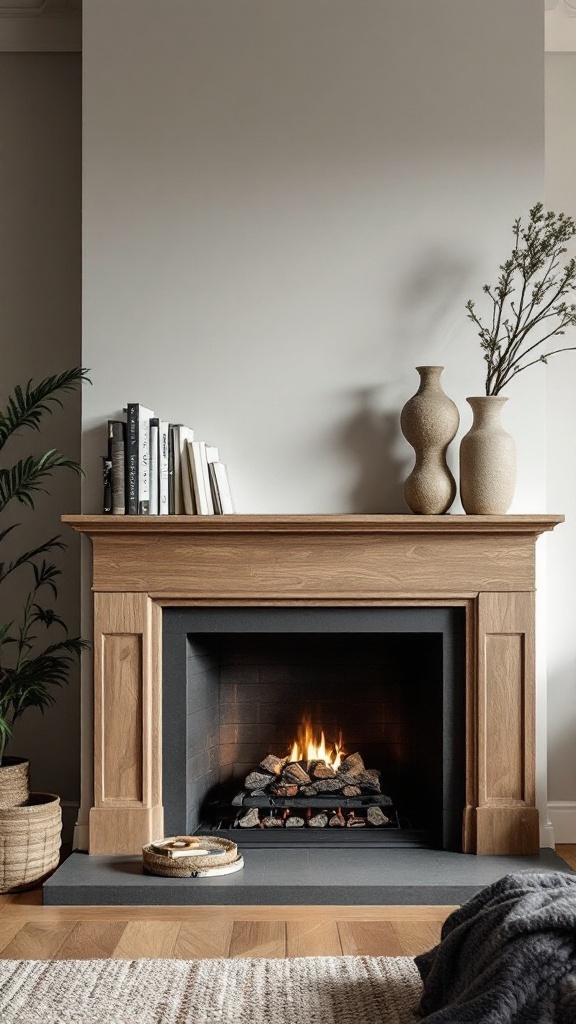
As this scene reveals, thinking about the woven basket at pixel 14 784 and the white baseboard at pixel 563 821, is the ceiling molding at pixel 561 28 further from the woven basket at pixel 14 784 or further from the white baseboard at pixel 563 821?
the woven basket at pixel 14 784

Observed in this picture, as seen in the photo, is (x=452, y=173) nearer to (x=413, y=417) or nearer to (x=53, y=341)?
(x=413, y=417)

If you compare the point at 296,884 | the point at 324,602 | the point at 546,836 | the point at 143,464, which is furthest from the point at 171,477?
the point at 546,836

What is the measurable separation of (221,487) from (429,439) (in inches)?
27.2

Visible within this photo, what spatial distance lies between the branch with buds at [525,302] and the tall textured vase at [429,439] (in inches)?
7.7

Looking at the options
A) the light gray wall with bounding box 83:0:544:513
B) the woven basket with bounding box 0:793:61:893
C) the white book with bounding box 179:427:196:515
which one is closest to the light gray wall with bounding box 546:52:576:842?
the light gray wall with bounding box 83:0:544:513

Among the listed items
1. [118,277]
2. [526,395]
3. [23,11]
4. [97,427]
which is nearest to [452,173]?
[526,395]

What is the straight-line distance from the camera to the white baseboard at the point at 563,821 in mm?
3840

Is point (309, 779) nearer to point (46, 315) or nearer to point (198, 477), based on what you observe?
point (198, 477)

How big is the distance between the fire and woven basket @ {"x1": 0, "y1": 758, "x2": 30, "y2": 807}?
38.7 inches

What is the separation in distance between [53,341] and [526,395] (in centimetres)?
176

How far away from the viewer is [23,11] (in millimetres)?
3947

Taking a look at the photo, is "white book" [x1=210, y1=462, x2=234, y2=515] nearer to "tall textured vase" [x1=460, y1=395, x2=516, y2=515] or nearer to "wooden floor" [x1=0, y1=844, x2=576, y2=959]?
"tall textured vase" [x1=460, y1=395, x2=516, y2=515]

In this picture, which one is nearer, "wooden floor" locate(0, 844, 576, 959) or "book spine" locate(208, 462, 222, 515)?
"wooden floor" locate(0, 844, 576, 959)

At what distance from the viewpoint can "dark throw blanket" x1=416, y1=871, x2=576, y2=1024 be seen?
1917 mm
